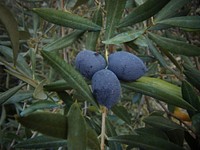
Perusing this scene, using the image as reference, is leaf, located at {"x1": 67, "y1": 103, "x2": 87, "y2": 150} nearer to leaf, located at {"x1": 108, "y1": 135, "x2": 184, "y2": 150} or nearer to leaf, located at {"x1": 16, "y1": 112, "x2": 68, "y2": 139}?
leaf, located at {"x1": 16, "y1": 112, "x2": 68, "y2": 139}

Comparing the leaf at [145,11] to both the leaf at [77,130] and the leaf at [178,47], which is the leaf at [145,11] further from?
the leaf at [77,130]

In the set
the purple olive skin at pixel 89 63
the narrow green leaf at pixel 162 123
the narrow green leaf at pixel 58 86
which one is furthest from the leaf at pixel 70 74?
the narrow green leaf at pixel 162 123

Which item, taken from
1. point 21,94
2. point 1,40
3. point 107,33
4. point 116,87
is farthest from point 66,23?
point 1,40

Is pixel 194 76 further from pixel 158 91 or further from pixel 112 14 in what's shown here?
pixel 112 14

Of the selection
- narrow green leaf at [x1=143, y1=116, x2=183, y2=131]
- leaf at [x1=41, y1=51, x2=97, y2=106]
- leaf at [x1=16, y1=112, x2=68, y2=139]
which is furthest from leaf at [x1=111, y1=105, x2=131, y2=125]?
leaf at [x1=16, y1=112, x2=68, y2=139]

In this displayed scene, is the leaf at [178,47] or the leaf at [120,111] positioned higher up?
the leaf at [178,47]

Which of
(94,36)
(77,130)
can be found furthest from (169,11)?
(77,130)

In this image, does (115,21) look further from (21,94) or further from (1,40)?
(1,40)
